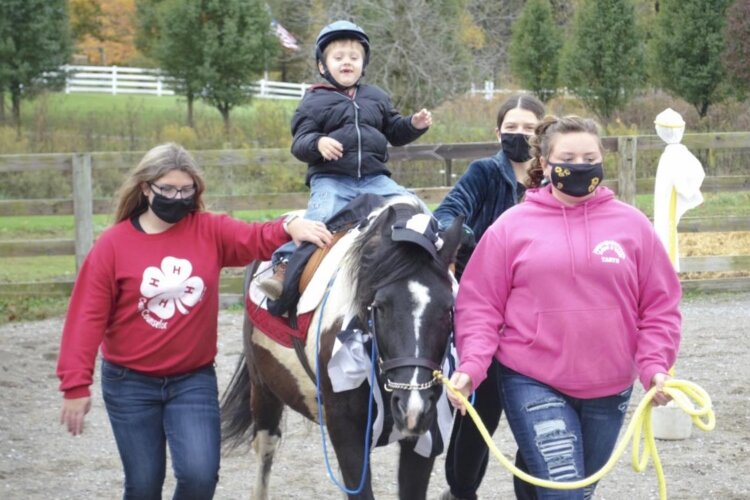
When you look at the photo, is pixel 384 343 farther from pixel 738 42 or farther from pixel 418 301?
pixel 738 42

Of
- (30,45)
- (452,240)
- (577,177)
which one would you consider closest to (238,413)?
(452,240)

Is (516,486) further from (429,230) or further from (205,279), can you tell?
(205,279)

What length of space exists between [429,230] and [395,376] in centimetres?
54

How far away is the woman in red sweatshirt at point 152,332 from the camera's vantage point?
384cm

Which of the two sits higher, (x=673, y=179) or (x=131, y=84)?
(x=131, y=84)

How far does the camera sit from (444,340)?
3570 millimetres

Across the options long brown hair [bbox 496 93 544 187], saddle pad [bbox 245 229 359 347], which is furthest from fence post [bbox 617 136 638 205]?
saddle pad [bbox 245 229 359 347]

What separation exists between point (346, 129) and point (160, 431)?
159 centimetres

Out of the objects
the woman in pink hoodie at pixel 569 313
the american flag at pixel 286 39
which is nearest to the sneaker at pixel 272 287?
the woman in pink hoodie at pixel 569 313

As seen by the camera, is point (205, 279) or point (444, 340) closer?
point (444, 340)

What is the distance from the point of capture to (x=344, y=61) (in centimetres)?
471

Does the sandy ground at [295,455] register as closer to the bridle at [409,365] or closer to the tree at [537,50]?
the bridle at [409,365]

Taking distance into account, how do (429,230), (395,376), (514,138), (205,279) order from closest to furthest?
(395,376) < (429,230) < (205,279) < (514,138)

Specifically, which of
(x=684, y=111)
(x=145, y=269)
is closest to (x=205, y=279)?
(x=145, y=269)
